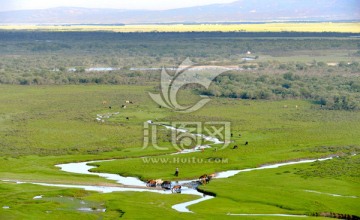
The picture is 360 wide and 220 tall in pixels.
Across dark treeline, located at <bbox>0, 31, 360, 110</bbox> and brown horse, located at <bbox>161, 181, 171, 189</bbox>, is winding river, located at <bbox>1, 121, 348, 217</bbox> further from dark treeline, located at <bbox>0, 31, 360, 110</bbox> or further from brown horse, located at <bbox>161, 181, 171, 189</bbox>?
dark treeline, located at <bbox>0, 31, 360, 110</bbox>

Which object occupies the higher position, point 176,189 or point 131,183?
point 176,189

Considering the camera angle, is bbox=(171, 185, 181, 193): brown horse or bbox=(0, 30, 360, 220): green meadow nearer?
bbox=(0, 30, 360, 220): green meadow

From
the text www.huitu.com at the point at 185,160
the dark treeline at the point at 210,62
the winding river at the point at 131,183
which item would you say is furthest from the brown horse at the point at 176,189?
the dark treeline at the point at 210,62

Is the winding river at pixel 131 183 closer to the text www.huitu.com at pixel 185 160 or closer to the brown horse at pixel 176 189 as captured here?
the brown horse at pixel 176 189

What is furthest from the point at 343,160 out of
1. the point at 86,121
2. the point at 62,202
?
the point at 86,121

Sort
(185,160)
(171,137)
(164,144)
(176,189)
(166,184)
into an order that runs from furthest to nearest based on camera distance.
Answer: (171,137), (164,144), (185,160), (166,184), (176,189)

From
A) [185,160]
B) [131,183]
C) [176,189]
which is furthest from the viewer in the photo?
[185,160]

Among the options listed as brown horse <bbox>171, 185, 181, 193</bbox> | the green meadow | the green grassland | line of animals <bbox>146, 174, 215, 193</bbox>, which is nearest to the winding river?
brown horse <bbox>171, 185, 181, 193</bbox>

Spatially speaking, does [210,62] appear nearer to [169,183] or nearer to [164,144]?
[164,144]

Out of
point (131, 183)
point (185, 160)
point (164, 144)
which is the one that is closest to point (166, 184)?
point (131, 183)
